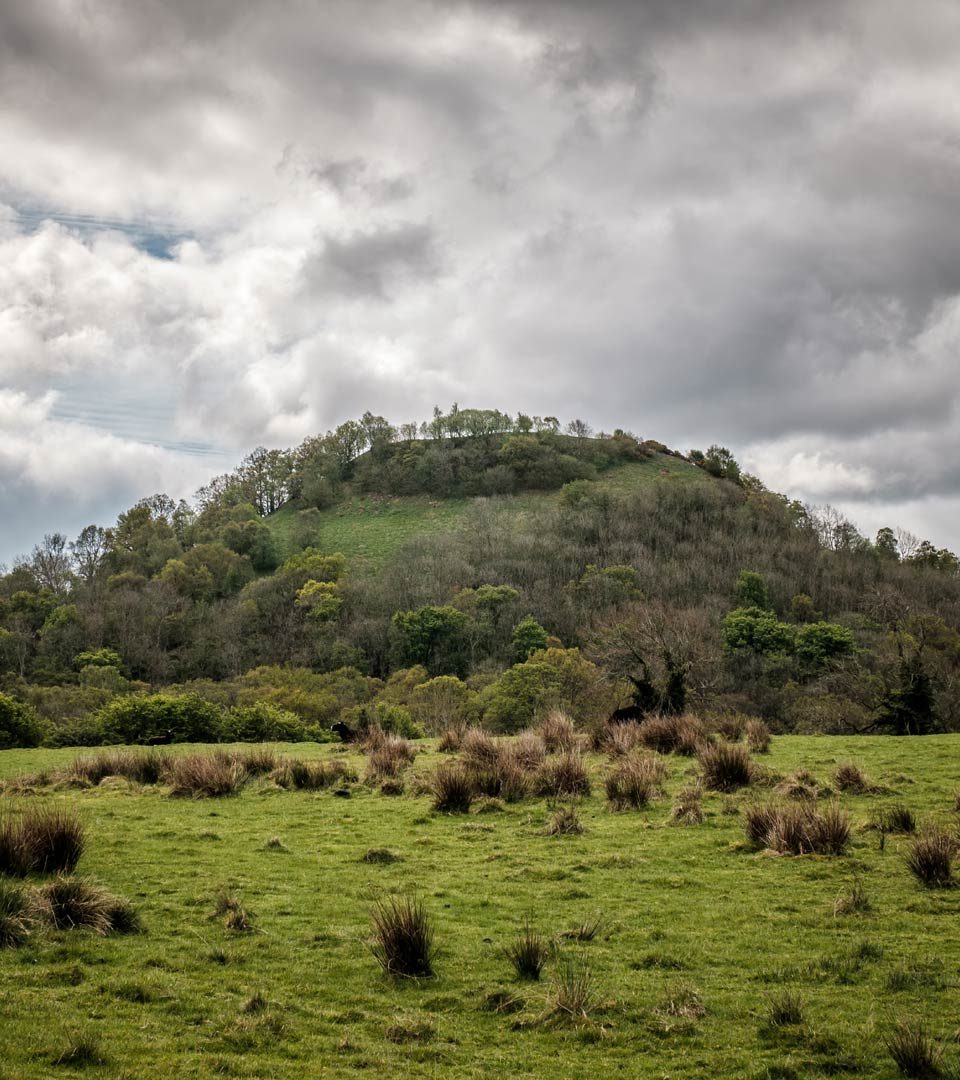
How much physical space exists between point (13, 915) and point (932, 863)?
882cm

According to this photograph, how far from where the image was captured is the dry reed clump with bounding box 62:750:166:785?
17578mm

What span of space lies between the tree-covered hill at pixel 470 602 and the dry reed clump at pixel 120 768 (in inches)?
424

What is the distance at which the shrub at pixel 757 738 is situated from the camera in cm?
1969

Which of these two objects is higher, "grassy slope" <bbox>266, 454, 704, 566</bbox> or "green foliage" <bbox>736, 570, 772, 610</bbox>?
"grassy slope" <bbox>266, 454, 704, 566</bbox>

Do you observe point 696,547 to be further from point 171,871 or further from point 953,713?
point 171,871

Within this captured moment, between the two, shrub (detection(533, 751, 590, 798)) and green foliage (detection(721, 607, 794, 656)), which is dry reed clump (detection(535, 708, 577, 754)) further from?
green foliage (detection(721, 607, 794, 656))

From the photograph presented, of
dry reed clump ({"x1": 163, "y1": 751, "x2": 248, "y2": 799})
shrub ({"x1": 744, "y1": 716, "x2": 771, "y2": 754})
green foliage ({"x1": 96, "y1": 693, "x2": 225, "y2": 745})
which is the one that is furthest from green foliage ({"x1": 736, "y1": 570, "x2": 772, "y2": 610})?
A: dry reed clump ({"x1": 163, "y1": 751, "x2": 248, "y2": 799})

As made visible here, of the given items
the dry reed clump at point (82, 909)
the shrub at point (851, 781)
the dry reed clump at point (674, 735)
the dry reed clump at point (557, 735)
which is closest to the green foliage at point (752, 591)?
the dry reed clump at point (674, 735)

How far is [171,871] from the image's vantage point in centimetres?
1010

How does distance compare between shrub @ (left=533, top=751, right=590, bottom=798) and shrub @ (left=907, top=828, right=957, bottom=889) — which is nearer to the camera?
shrub @ (left=907, top=828, right=957, bottom=889)

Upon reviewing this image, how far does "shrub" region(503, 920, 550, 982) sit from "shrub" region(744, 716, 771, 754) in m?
13.7

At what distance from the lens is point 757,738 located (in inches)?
794

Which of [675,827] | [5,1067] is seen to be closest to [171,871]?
[5,1067]

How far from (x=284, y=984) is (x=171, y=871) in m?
3.97
